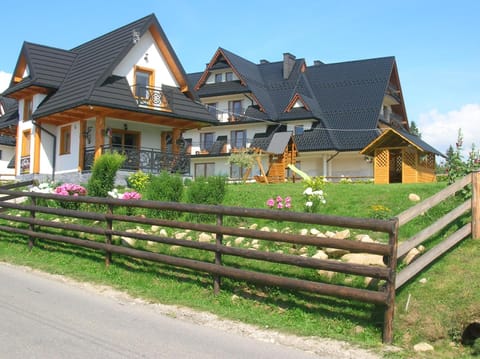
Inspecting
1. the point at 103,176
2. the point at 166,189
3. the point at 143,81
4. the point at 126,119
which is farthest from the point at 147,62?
the point at 166,189

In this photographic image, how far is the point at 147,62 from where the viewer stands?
2509cm

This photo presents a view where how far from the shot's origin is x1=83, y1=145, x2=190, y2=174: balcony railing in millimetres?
23156

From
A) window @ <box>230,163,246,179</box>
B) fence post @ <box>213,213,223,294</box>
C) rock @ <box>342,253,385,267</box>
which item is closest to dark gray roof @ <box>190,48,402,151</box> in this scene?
window @ <box>230,163,246,179</box>

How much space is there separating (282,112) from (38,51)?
19.5 m

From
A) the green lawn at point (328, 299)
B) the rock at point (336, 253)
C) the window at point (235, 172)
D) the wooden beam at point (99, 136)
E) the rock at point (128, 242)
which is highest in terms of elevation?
the wooden beam at point (99, 136)

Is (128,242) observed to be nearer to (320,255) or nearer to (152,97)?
(320,255)

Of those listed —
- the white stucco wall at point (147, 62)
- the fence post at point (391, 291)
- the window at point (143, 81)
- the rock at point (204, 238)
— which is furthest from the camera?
the white stucco wall at point (147, 62)

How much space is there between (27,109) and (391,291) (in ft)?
84.7

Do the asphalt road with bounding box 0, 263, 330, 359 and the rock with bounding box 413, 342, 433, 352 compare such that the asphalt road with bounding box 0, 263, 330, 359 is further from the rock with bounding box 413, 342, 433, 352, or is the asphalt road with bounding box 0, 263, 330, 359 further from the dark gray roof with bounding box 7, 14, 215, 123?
the dark gray roof with bounding box 7, 14, 215, 123

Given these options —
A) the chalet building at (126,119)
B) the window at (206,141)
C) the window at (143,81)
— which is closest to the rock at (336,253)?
the chalet building at (126,119)

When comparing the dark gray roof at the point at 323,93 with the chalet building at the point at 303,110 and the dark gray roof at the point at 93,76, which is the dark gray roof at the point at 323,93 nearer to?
the chalet building at the point at 303,110

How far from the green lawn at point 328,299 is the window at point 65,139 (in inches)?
635

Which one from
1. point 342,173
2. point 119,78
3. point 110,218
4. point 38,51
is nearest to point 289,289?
point 110,218

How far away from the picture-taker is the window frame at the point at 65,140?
2552 cm
